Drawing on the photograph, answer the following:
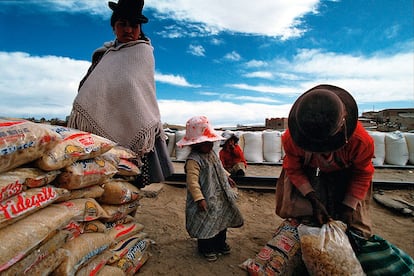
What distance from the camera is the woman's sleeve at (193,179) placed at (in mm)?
2207

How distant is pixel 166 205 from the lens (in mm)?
3717

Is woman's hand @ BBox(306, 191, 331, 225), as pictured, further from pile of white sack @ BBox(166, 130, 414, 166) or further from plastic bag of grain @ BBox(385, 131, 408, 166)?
plastic bag of grain @ BBox(385, 131, 408, 166)

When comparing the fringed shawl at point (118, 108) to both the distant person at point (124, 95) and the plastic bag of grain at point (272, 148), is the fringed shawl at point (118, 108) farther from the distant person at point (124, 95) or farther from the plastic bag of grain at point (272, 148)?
the plastic bag of grain at point (272, 148)

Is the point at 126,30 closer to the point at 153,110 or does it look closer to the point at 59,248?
the point at 153,110

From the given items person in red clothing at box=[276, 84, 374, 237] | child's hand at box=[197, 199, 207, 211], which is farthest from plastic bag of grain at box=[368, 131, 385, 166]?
child's hand at box=[197, 199, 207, 211]

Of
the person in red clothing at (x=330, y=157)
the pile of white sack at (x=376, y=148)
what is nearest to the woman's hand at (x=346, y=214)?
the person in red clothing at (x=330, y=157)

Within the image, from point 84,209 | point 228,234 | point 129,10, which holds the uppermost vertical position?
point 129,10

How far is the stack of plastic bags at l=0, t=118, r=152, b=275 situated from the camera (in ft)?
4.18

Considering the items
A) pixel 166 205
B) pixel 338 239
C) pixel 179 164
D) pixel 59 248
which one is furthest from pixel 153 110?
pixel 179 164

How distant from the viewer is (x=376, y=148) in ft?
20.9

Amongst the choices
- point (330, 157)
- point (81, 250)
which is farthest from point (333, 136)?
point (81, 250)

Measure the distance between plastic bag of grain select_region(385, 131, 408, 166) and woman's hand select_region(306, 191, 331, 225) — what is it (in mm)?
5485

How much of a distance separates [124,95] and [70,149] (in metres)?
0.61

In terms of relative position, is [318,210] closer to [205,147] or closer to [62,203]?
[205,147]
